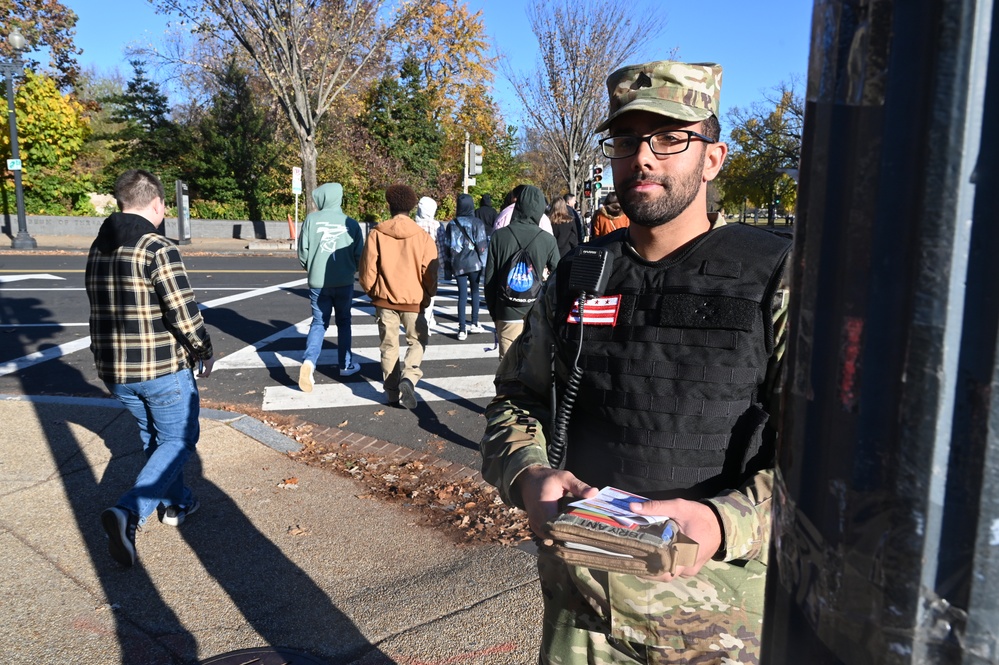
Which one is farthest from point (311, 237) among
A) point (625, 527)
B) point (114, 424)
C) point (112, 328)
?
point (625, 527)

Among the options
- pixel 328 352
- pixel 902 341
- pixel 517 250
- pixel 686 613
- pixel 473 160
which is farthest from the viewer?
pixel 473 160

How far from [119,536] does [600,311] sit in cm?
299

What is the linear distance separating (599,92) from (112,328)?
2768 centimetres

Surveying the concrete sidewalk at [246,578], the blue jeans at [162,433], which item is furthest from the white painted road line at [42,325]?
the blue jeans at [162,433]

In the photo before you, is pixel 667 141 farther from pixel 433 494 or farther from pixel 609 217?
pixel 609 217

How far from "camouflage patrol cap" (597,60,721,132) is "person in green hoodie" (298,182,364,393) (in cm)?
586

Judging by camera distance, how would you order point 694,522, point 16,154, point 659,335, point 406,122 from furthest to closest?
1. point 406,122
2. point 16,154
3. point 659,335
4. point 694,522

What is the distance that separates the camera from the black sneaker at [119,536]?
12.4 feet

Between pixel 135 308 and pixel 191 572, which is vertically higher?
pixel 135 308

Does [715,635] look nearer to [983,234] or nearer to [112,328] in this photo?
[983,234]

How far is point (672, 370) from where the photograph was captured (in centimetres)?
183

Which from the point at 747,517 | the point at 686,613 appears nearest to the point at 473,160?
the point at 686,613

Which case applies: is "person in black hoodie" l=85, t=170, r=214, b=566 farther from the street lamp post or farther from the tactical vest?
the street lamp post

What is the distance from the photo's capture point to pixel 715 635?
1754 millimetres
